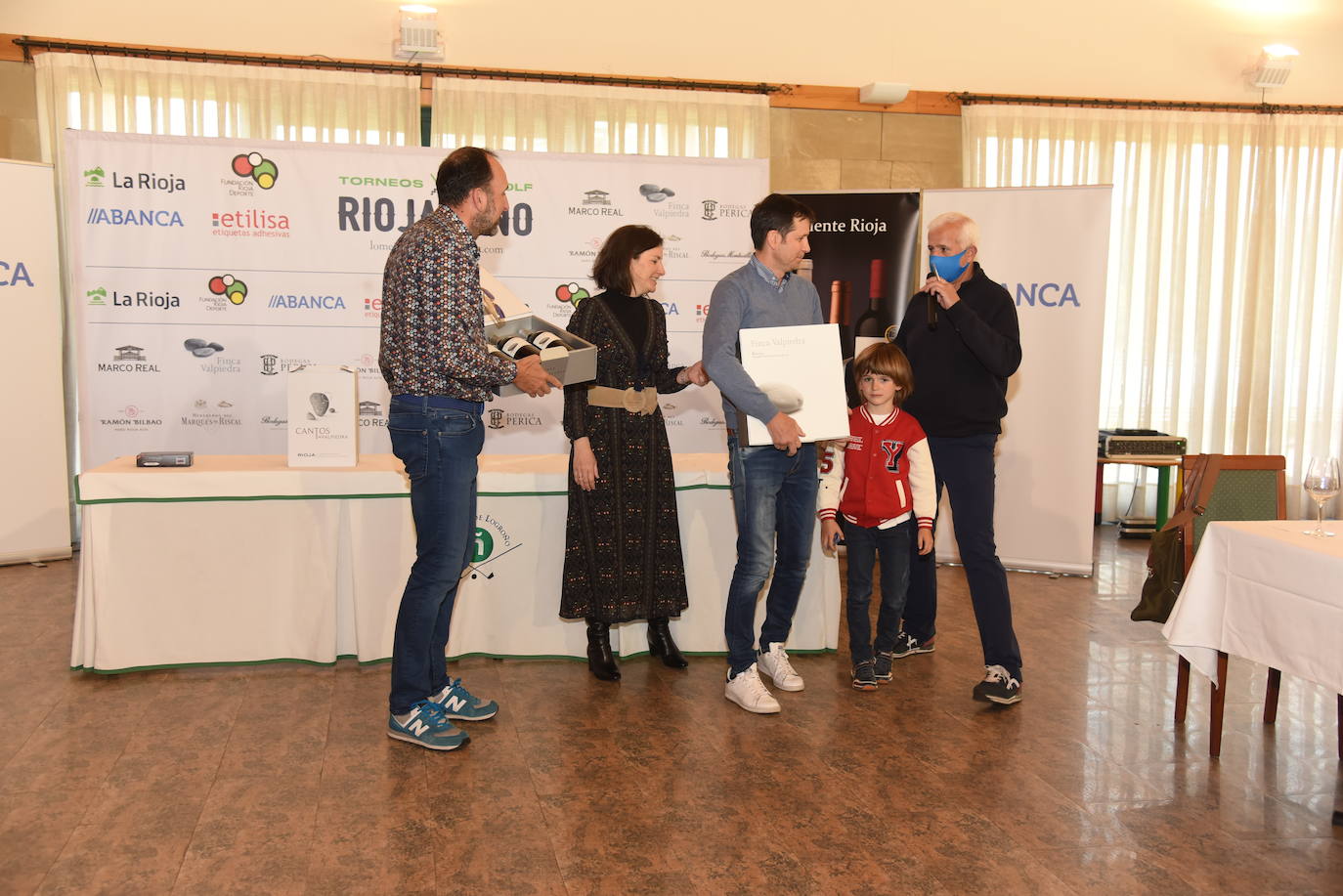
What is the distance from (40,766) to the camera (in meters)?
2.89

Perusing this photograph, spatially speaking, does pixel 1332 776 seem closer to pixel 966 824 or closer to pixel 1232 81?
pixel 966 824

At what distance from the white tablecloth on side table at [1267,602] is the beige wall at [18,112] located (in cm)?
622

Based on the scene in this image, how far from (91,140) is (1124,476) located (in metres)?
6.51

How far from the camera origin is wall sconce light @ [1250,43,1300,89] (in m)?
7.05

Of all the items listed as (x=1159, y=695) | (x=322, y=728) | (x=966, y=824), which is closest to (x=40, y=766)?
(x=322, y=728)

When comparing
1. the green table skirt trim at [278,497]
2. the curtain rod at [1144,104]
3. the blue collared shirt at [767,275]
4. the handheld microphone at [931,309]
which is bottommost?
the green table skirt trim at [278,497]

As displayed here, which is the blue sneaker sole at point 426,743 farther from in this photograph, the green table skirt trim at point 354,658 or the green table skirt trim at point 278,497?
the green table skirt trim at point 278,497

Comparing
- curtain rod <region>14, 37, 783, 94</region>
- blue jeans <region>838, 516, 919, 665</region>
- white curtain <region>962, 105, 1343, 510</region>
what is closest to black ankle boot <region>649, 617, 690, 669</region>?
blue jeans <region>838, 516, 919, 665</region>

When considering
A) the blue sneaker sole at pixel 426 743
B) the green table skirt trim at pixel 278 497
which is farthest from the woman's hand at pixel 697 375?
the blue sneaker sole at pixel 426 743

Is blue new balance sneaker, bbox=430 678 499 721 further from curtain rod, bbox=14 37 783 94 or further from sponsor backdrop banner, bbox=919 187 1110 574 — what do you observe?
curtain rod, bbox=14 37 783 94

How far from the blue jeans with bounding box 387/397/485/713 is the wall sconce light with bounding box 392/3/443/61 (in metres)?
4.04

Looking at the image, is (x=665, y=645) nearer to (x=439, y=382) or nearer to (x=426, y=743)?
(x=426, y=743)

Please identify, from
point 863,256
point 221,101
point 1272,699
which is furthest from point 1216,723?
point 221,101

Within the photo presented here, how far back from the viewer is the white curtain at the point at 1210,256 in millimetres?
7188
